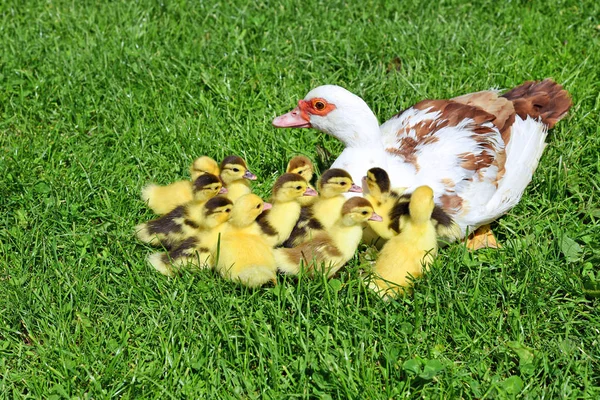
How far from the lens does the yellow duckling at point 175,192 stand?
4.36 metres

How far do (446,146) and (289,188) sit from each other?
3.47 ft

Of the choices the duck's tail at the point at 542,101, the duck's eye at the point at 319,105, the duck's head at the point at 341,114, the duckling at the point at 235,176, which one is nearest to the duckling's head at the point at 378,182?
the duck's head at the point at 341,114

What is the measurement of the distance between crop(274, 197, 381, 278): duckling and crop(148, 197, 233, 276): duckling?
34 cm

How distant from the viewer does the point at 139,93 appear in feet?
18.6

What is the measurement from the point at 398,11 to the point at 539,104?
204 cm

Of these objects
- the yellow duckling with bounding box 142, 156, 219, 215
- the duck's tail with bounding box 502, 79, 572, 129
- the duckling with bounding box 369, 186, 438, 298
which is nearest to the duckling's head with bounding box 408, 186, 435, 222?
the duckling with bounding box 369, 186, 438, 298

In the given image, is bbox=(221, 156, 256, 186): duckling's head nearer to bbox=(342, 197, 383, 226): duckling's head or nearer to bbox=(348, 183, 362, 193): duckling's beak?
bbox=(348, 183, 362, 193): duckling's beak

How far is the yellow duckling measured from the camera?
4355mm

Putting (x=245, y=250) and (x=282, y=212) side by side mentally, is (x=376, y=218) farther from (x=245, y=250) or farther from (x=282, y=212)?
(x=245, y=250)

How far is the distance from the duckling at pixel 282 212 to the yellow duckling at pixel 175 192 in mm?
518

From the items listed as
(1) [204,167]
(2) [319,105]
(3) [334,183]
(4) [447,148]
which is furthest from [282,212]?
(4) [447,148]

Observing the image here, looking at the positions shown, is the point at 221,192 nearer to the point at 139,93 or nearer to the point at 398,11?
the point at 139,93

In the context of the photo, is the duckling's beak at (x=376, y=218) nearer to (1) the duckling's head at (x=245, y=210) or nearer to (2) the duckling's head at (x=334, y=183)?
(2) the duckling's head at (x=334, y=183)

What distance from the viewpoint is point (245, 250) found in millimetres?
3803
